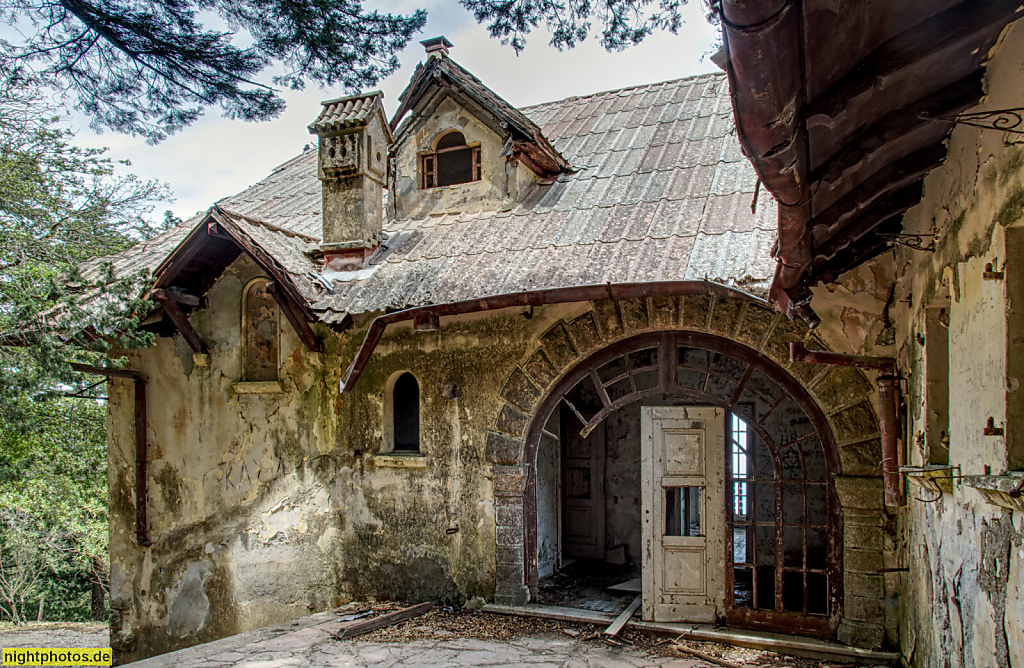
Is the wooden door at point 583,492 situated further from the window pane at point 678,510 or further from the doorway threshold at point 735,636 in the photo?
the doorway threshold at point 735,636

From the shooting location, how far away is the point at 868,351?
6074 millimetres

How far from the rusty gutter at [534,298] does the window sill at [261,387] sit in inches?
39.7

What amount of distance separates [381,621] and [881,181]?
5929 mm

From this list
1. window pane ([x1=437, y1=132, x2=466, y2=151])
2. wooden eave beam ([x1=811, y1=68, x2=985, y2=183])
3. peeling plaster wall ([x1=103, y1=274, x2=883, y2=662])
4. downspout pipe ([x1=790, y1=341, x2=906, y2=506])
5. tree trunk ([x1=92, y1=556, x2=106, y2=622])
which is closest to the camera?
wooden eave beam ([x1=811, y1=68, x2=985, y2=183])

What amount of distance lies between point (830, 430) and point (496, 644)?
356 centimetres

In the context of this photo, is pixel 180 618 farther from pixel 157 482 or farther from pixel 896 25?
pixel 896 25

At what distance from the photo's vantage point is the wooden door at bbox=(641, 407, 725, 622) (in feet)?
24.2

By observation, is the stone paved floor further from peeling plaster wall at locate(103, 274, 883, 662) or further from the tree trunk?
the tree trunk

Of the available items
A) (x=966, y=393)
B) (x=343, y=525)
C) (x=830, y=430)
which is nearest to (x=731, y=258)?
(x=830, y=430)

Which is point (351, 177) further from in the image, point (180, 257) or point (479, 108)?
point (180, 257)

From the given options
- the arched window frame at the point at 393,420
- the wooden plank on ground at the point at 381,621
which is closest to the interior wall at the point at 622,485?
the arched window frame at the point at 393,420

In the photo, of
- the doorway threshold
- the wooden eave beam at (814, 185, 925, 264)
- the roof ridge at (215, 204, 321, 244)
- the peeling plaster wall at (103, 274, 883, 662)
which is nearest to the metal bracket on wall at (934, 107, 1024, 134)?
the wooden eave beam at (814, 185, 925, 264)

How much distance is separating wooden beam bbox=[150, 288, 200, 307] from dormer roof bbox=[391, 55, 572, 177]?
330cm

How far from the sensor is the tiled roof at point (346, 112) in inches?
347
